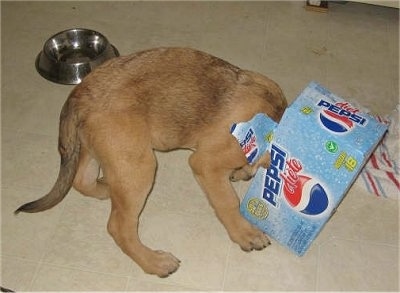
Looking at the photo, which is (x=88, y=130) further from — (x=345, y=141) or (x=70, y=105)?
(x=345, y=141)

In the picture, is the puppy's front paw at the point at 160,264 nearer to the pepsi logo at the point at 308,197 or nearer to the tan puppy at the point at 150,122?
the tan puppy at the point at 150,122

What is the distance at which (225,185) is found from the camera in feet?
9.03

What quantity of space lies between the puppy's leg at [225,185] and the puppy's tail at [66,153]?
2.15 ft

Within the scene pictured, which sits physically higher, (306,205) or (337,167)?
(337,167)

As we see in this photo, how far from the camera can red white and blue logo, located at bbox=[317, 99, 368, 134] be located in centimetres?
228

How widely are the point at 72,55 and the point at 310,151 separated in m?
2.63

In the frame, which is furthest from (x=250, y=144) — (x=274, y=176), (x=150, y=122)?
(x=150, y=122)

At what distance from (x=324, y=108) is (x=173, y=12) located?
108 inches

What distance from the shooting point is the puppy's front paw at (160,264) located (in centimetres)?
274

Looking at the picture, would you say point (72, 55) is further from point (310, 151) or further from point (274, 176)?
point (310, 151)

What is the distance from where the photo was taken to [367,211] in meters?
3.12

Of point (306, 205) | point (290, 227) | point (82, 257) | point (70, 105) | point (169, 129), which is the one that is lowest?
point (82, 257)

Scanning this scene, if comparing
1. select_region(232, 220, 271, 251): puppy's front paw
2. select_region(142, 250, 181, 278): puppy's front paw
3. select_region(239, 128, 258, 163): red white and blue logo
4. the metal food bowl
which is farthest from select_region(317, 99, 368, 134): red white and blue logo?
the metal food bowl

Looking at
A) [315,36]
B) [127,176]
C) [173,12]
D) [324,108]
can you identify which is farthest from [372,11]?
[127,176]
